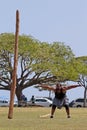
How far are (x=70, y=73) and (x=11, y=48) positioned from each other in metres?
9.36

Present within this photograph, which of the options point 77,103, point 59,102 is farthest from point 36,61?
point 59,102

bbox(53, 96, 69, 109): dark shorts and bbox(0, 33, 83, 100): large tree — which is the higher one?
bbox(0, 33, 83, 100): large tree

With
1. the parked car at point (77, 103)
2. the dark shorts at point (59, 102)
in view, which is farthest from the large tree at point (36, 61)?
the dark shorts at point (59, 102)

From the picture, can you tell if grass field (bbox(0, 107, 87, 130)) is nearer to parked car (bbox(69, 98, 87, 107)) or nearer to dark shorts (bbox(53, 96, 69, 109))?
dark shorts (bbox(53, 96, 69, 109))

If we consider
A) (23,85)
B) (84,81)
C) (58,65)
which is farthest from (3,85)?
(84,81)

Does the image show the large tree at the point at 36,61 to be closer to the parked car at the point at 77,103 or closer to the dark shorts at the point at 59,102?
the parked car at the point at 77,103

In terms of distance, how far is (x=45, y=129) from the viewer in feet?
51.5

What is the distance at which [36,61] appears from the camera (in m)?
69.2

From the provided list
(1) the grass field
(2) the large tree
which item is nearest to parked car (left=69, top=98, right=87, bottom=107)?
(2) the large tree

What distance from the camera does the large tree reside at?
223 ft

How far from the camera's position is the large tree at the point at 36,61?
67.9 metres

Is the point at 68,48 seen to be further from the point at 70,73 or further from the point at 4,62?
the point at 4,62

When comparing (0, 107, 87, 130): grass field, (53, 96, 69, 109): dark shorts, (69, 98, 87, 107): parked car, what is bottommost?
(0, 107, 87, 130): grass field

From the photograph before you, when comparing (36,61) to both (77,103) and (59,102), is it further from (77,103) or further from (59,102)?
(59,102)
